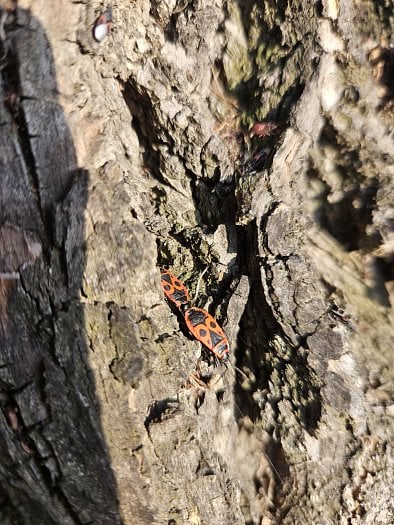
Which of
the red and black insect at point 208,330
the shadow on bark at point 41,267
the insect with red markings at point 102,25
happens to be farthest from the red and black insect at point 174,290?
the insect with red markings at point 102,25

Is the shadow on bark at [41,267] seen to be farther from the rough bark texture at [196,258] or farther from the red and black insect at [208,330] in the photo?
the red and black insect at [208,330]

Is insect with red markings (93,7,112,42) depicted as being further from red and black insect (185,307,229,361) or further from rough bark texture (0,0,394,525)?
red and black insect (185,307,229,361)

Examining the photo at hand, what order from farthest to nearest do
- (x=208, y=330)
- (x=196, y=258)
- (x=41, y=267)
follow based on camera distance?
(x=196, y=258)
(x=208, y=330)
(x=41, y=267)

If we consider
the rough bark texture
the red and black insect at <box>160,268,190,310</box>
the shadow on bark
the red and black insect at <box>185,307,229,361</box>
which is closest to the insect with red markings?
the rough bark texture

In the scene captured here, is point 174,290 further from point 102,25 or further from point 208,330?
point 102,25

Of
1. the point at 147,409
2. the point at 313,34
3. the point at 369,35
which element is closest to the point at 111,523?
the point at 147,409

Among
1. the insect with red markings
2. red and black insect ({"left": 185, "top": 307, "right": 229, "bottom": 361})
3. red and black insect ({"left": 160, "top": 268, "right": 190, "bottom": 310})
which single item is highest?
the insect with red markings

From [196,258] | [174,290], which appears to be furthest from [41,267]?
[196,258]

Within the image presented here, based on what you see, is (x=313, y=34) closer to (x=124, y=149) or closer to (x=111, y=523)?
(x=124, y=149)
